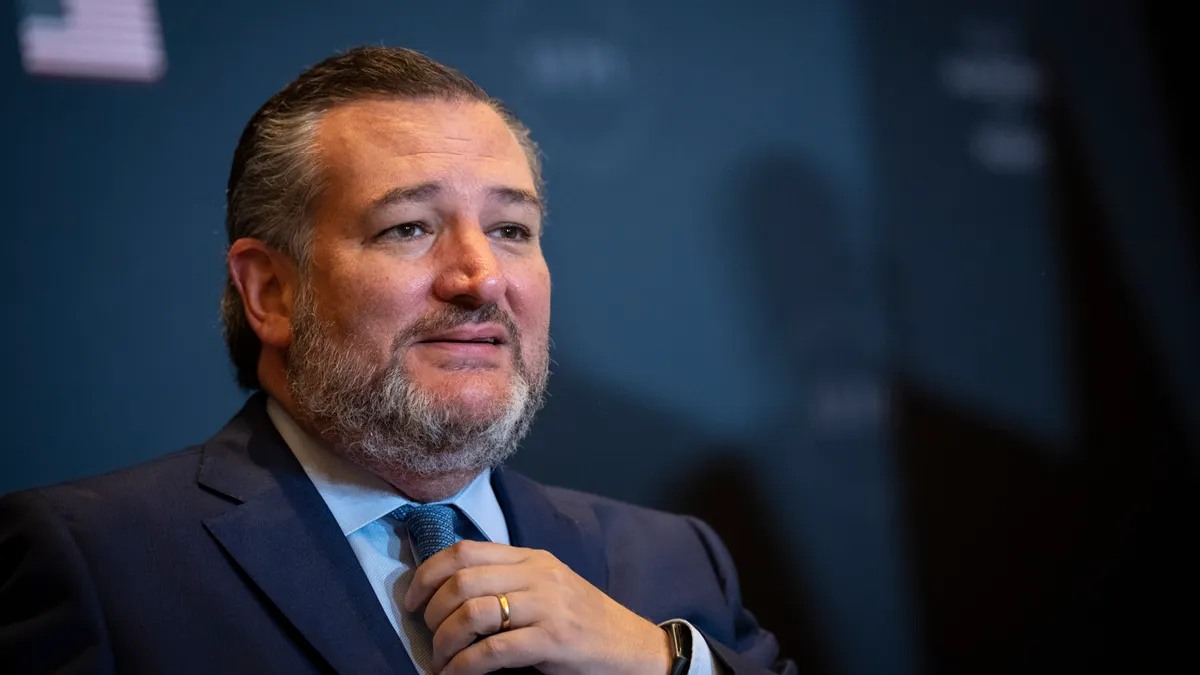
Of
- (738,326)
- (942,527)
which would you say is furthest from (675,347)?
(942,527)

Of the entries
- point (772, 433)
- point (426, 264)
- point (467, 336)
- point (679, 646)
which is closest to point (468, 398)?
point (467, 336)

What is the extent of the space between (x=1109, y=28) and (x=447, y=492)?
1.72 metres

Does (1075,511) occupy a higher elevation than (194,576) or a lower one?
lower

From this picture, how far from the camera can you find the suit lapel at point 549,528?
1541 mm

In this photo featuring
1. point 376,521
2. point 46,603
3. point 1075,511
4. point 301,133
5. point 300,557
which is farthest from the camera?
point 1075,511


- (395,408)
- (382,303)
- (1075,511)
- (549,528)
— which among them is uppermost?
(382,303)

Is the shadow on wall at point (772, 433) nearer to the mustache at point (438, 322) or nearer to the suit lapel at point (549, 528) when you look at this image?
the suit lapel at point (549, 528)

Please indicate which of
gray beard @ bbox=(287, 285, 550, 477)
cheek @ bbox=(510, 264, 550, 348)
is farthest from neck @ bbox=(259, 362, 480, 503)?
cheek @ bbox=(510, 264, 550, 348)

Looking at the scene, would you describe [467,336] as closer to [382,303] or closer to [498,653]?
[382,303]

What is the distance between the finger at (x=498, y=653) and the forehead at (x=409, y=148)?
1.92 ft

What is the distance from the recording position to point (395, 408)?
53.2 inches

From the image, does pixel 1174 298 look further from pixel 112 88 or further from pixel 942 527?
pixel 112 88

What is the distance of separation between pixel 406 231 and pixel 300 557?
17.0 inches

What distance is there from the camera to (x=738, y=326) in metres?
2.13
